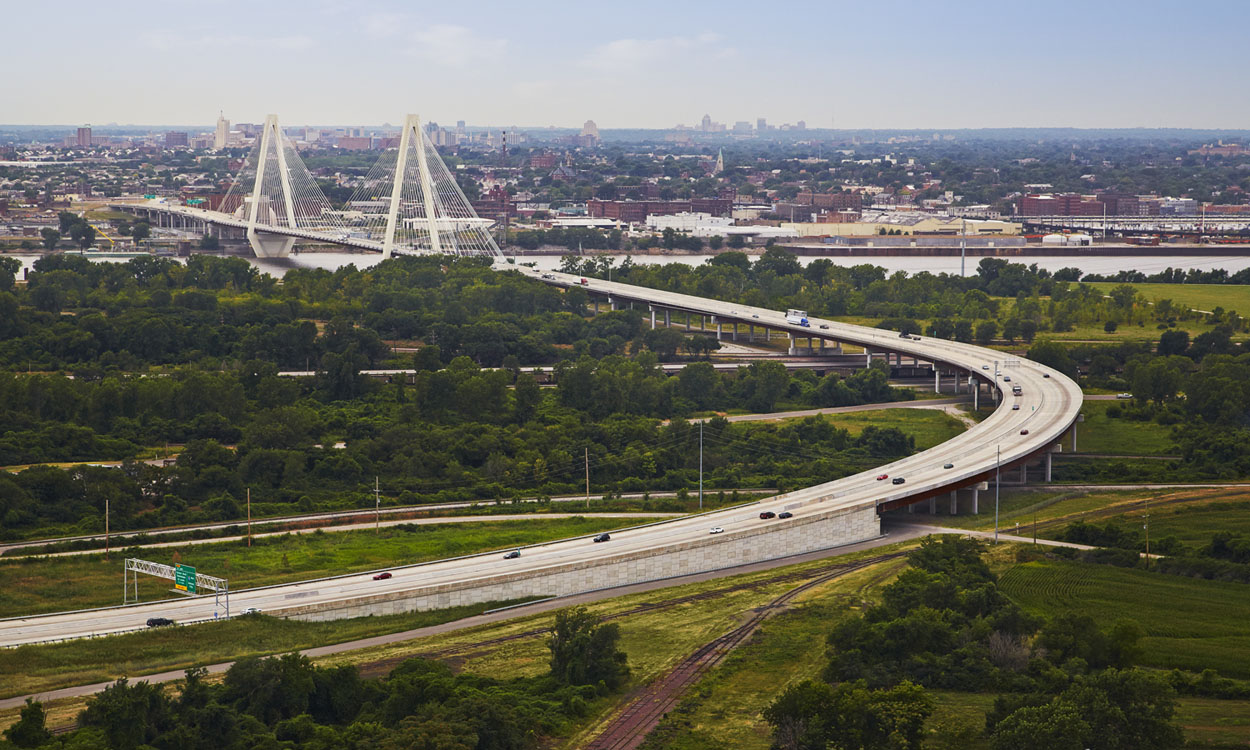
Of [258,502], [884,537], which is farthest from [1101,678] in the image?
[258,502]

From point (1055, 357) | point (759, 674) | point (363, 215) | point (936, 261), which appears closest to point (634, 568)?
point (759, 674)

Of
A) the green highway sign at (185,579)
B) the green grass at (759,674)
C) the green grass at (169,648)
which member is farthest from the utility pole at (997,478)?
the green highway sign at (185,579)

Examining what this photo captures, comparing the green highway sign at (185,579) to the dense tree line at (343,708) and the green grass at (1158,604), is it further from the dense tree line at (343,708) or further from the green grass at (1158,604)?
the green grass at (1158,604)

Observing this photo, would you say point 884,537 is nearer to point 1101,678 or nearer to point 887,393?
point 1101,678

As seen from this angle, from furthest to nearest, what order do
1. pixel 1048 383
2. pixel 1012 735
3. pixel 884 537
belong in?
pixel 1048 383 < pixel 884 537 < pixel 1012 735

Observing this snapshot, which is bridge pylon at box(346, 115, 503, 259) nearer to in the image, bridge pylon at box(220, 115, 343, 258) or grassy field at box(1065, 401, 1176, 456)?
bridge pylon at box(220, 115, 343, 258)

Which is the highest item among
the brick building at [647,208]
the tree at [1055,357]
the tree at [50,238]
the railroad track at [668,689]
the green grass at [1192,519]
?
the brick building at [647,208]
